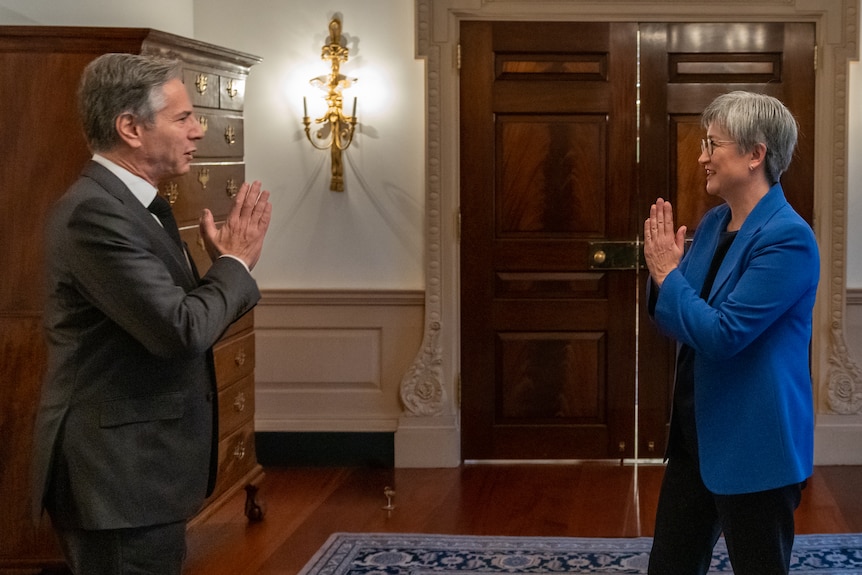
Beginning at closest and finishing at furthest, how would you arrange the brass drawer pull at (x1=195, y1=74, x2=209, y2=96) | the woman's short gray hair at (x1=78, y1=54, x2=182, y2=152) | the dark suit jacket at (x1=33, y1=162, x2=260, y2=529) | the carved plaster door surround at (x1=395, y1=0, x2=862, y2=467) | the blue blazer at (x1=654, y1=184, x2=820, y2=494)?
1. the dark suit jacket at (x1=33, y1=162, x2=260, y2=529)
2. the woman's short gray hair at (x1=78, y1=54, x2=182, y2=152)
3. the blue blazer at (x1=654, y1=184, x2=820, y2=494)
4. the brass drawer pull at (x1=195, y1=74, x2=209, y2=96)
5. the carved plaster door surround at (x1=395, y1=0, x2=862, y2=467)

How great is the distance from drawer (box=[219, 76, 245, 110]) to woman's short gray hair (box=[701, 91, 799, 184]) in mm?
2237

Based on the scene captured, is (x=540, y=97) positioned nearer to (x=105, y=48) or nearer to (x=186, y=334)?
(x=105, y=48)

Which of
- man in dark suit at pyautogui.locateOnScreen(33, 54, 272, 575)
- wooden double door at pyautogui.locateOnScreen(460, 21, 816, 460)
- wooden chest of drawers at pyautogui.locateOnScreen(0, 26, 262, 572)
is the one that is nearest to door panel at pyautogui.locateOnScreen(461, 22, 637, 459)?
wooden double door at pyautogui.locateOnScreen(460, 21, 816, 460)

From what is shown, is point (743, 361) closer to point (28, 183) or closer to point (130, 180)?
point (130, 180)

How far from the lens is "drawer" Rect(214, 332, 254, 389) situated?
14.3 ft

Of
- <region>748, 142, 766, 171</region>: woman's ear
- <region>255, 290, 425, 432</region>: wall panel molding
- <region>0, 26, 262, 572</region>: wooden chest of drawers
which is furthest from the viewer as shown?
<region>255, 290, 425, 432</region>: wall panel molding

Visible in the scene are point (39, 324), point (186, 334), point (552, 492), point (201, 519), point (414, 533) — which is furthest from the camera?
point (552, 492)

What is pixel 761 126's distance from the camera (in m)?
2.60

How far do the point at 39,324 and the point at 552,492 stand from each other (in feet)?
7.96

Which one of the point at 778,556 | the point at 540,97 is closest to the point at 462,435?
the point at 540,97

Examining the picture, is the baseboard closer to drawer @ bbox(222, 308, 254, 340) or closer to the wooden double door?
the wooden double door

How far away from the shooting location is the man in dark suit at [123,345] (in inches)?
82.5

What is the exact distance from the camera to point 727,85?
5.57 meters

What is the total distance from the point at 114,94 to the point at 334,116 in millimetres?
3382
